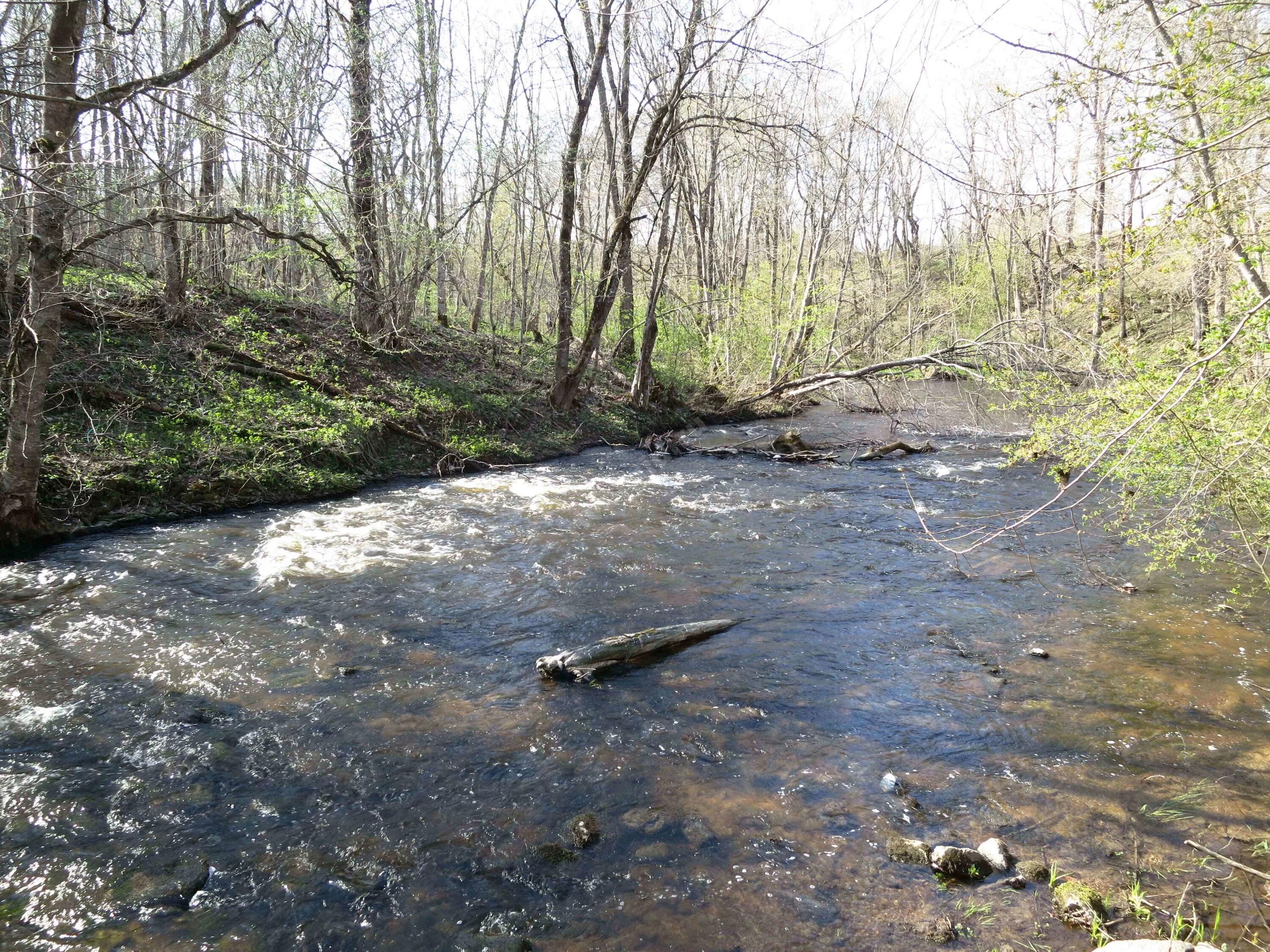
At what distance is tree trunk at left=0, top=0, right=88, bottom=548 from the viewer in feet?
16.2

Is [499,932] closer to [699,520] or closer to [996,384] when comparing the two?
[699,520]

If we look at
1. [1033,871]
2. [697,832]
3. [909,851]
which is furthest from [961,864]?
[697,832]

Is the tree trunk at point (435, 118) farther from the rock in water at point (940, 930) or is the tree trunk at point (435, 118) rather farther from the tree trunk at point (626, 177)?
the rock in water at point (940, 930)

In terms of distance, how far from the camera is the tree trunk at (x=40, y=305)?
493 centimetres

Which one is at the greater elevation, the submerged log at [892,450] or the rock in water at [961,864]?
the submerged log at [892,450]

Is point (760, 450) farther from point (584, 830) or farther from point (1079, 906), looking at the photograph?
point (1079, 906)

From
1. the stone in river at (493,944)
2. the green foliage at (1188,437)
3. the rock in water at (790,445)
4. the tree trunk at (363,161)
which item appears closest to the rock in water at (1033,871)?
the green foliage at (1188,437)

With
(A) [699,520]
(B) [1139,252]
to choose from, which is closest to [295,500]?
(A) [699,520]

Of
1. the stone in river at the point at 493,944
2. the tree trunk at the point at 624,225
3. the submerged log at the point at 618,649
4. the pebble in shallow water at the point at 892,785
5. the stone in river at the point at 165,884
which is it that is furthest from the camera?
the tree trunk at the point at 624,225

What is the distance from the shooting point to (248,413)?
32.9 ft

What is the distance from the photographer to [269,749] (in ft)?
14.0

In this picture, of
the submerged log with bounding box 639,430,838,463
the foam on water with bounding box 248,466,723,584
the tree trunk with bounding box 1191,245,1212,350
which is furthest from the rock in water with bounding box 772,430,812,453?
the tree trunk with bounding box 1191,245,1212,350

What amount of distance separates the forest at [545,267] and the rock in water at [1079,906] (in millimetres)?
2158

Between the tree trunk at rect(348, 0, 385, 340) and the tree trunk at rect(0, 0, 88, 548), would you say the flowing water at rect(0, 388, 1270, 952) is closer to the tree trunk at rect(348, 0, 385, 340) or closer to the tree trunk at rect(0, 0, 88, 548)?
the tree trunk at rect(0, 0, 88, 548)
